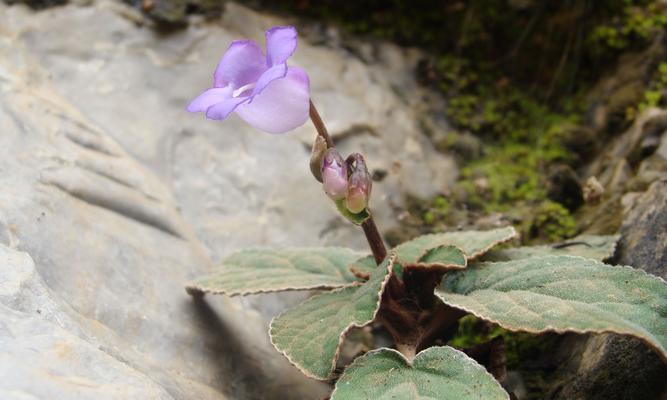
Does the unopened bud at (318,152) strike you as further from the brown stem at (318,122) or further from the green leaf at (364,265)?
the green leaf at (364,265)

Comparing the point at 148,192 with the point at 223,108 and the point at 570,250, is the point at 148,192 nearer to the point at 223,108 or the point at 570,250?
the point at 223,108

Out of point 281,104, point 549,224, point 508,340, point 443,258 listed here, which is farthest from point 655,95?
point 281,104

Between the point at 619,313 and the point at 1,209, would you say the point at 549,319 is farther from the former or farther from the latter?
the point at 1,209

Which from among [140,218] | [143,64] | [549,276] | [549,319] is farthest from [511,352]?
[143,64]

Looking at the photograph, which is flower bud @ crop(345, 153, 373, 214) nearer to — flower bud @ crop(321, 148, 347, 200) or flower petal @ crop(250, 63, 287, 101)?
flower bud @ crop(321, 148, 347, 200)

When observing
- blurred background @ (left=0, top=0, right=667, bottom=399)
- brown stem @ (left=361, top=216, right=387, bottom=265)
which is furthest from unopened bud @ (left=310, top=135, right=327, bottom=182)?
blurred background @ (left=0, top=0, right=667, bottom=399)

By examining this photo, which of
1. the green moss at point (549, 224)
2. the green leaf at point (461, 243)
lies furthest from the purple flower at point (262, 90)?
the green moss at point (549, 224)
